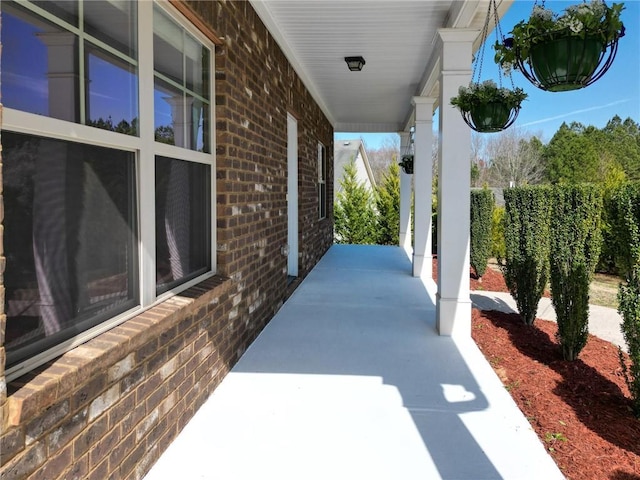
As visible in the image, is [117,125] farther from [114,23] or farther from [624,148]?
[624,148]

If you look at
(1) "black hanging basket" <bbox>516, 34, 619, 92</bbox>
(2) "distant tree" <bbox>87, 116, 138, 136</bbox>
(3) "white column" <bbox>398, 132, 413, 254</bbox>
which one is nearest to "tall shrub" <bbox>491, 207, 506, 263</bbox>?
(3) "white column" <bbox>398, 132, 413, 254</bbox>

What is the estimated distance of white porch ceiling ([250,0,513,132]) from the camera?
4.02 m

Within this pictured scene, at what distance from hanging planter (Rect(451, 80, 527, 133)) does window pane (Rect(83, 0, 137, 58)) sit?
225 centimetres

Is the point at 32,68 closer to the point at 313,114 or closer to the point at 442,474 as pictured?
the point at 442,474

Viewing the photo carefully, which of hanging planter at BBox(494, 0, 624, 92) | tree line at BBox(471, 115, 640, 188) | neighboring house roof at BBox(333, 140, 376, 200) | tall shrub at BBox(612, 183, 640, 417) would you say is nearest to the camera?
hanging planter at BBox(494, 0, 624, 92)

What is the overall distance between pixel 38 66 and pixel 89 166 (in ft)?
1.29

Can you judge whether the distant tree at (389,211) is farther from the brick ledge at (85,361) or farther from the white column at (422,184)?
the brick ledge at (85,361)

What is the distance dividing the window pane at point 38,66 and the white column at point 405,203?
9.32 meters

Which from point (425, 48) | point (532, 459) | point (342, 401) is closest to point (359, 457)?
point (342, 401)

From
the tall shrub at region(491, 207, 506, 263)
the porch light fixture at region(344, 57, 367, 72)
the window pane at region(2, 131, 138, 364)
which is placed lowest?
the tall shrub at region(491, 207, 506, 263)

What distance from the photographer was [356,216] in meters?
13.8

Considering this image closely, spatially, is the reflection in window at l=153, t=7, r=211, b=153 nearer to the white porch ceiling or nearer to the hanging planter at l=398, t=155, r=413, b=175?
the white porch ceiling

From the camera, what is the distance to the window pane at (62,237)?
1.50 metres

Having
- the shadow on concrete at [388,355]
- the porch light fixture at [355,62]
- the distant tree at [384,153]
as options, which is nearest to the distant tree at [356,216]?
the shadow on concrete at [388,355]
